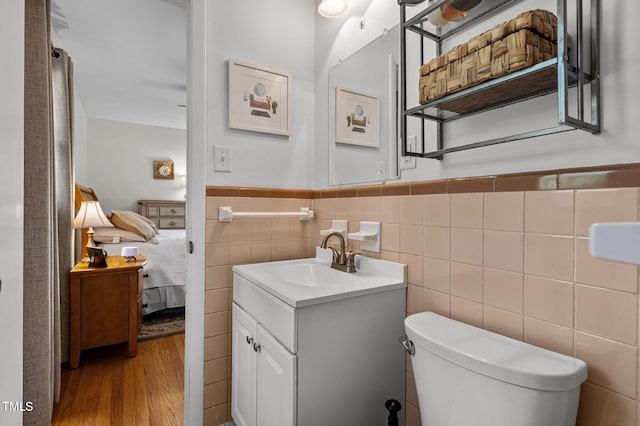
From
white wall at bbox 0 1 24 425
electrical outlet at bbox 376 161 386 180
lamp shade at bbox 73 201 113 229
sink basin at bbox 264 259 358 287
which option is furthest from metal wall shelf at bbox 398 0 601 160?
lamp shade at bbox 73 201 113 229

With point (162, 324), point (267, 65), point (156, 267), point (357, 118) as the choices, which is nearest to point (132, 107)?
point (156, 267)

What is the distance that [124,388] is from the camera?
6.40 feet

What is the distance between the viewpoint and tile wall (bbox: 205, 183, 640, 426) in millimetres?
723

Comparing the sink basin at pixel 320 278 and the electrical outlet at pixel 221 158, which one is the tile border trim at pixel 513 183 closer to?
the electrical outlet at pixel 221 158

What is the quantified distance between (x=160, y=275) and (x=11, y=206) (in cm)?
244

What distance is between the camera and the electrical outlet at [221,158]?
154 cm

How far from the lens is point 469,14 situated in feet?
3.39

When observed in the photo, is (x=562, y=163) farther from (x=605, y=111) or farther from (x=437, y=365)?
(x=437, y=365)

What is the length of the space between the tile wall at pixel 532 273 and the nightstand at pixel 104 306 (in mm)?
1866

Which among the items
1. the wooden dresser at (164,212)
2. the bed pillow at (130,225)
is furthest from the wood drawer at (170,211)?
the bed pillow at (130,225)

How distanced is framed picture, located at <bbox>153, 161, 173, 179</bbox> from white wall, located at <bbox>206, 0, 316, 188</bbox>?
427cm

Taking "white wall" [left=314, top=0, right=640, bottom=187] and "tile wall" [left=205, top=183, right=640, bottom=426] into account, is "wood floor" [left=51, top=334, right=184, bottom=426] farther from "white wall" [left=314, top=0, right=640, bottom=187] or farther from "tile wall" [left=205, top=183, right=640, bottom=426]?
"white wall" [left=314, top=0, right=640, bottom=187]

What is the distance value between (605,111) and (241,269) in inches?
52.6

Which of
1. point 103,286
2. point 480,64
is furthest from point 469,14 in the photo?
point 103,286
